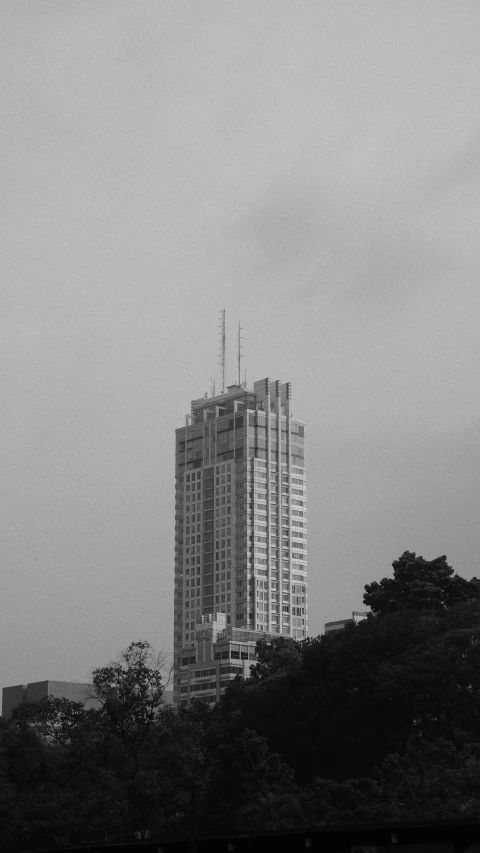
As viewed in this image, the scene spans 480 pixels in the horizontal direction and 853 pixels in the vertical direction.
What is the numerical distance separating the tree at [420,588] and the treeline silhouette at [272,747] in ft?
24.0

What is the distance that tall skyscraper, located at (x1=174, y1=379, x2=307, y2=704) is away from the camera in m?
176

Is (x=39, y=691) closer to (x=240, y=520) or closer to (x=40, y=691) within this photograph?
(x=40, y=691)

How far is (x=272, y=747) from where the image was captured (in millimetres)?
63969

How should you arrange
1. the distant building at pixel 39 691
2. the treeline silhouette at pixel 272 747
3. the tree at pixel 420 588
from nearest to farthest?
the treeline silhouette at pixel 272 747, the tree at pixel 420 588, the distant building at pixel 39 691

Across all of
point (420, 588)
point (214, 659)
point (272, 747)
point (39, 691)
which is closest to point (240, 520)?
point (214, 659)

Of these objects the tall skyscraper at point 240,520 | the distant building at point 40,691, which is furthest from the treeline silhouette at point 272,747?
the tall skyscraper at point 240,520

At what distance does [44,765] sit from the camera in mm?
61375

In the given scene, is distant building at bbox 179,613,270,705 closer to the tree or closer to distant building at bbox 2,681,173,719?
distant building at bbox 2,681,173,719

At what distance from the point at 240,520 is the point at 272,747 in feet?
380

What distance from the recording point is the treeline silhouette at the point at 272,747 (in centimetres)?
5371

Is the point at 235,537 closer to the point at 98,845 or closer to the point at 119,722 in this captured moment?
the point at 119,722

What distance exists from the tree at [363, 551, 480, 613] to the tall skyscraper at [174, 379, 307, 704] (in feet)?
309

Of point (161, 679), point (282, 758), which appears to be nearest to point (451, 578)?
point (282, 758)

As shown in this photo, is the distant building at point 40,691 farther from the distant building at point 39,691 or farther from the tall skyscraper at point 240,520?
the tall skyscraper at point 240,520
